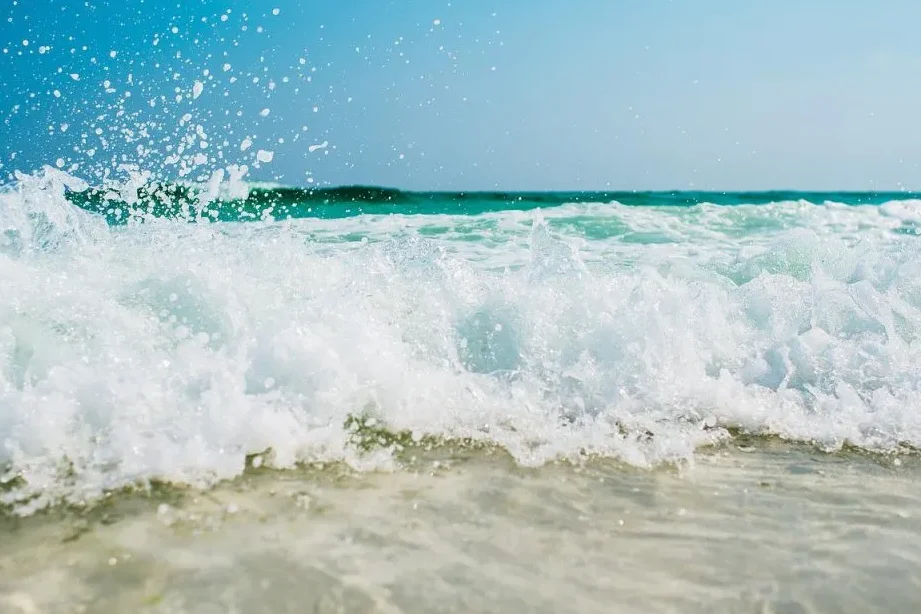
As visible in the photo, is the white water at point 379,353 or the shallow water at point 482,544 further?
the white water at point 379,353

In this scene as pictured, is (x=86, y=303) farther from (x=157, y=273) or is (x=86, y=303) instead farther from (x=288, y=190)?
(x=288, y=190)

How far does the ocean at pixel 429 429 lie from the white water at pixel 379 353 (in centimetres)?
1

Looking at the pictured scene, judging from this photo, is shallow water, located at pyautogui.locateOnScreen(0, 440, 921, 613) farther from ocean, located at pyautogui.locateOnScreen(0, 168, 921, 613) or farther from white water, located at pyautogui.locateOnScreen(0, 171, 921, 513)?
white water, located at pyautogui.locateOnScreen(0, 171, 921, 513)

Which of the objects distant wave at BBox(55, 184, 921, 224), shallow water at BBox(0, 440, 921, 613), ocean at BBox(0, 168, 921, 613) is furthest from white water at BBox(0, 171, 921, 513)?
distant wave at BBox(55, 184, 921, 224)

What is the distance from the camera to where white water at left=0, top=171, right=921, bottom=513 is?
2635 mm

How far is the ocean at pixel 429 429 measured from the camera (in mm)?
1885

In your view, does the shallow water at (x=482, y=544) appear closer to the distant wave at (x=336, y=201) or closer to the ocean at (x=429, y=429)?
the ocean at (x=429, y=429)

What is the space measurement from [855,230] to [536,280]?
29.9 feet

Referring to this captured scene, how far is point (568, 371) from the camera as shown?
336 centimetres

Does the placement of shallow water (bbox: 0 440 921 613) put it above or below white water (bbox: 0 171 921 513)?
below

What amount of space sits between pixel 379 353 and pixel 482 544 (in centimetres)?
139

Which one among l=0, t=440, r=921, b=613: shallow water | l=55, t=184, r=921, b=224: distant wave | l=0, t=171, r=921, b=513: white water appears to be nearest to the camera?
l=0, t=440, r=921, b=613: shallow water

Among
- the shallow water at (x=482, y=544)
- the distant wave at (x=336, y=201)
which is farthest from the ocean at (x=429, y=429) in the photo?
the distant wave at (x=336, y=201)

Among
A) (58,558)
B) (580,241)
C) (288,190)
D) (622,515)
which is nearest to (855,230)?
(580,241)
